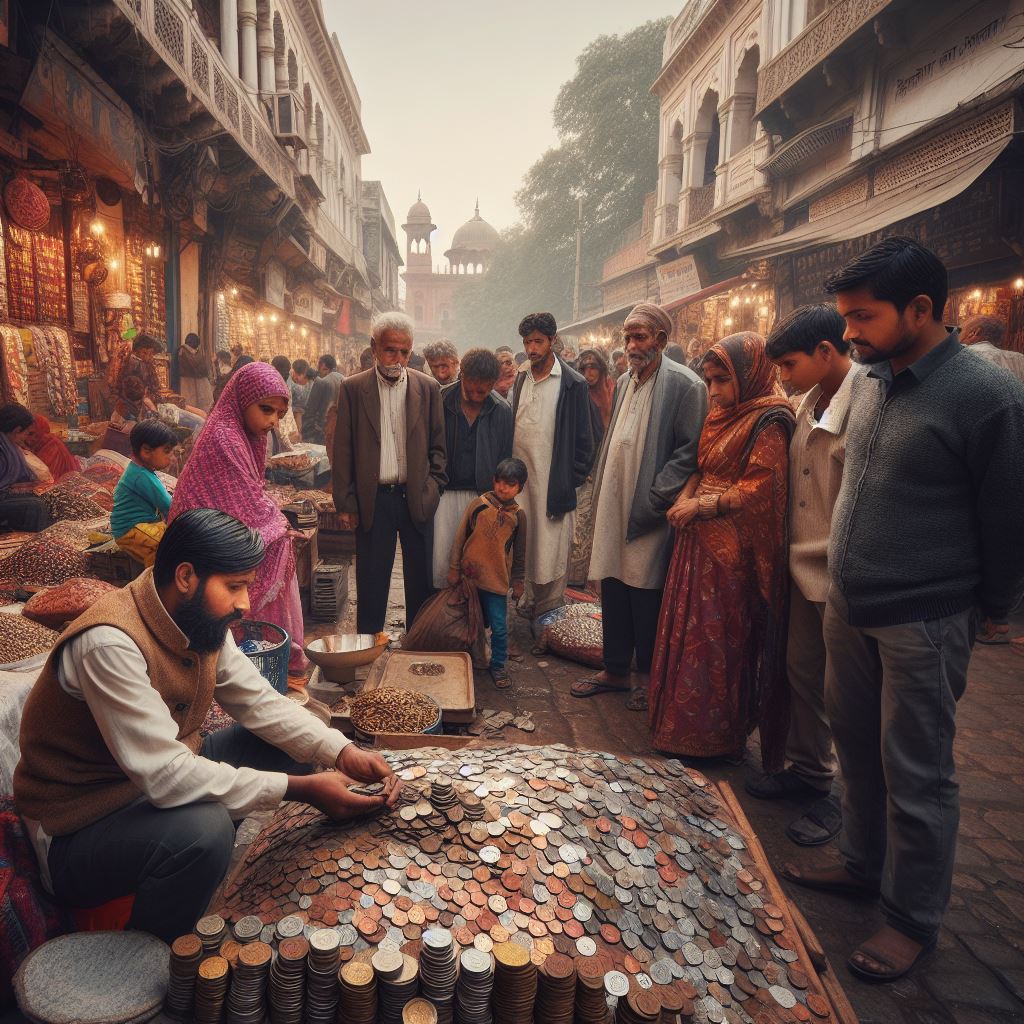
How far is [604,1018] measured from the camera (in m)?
1.36

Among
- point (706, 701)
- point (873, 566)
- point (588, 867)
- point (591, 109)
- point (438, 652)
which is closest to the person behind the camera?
point (588, 867)

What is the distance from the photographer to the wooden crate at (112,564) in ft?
12.4

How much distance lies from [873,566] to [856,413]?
509 millimetres

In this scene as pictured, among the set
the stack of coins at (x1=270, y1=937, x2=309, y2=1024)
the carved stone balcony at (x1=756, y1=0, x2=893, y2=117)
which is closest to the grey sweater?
the stack of coins at (x1=270, y1=937, x2=309, y2=1024)

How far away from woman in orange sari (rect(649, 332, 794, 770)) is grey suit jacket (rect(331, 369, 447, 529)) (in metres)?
1.55

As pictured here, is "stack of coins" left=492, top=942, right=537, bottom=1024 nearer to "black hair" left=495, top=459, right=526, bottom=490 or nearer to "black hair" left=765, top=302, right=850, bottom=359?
"black hair" left=765, top=302, right=850, bottom=359

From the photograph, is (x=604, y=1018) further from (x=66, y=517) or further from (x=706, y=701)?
(x=66, y=517)

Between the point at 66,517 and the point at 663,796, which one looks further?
the point at 66,517

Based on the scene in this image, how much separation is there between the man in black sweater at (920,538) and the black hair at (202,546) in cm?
176

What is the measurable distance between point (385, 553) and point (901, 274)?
2923mm

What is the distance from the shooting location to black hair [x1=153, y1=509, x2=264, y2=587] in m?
1.61

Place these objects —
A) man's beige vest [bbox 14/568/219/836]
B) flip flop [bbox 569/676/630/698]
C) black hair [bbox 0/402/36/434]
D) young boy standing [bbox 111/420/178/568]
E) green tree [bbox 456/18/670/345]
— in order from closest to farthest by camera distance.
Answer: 1. man's beige vest [bbox 14/568/219/836]
2. young boy standing [bbox 111/420/178/568]
3. flip flop [bbox 569/676/630/698]
4. black hair [bbox 0/402/36/434]
5. green tree [bbox 456/18/670/345]

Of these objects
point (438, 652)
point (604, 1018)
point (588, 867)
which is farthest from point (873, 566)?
point (438, 652)

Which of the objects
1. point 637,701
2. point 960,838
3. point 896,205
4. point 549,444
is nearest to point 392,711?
point 637,701
